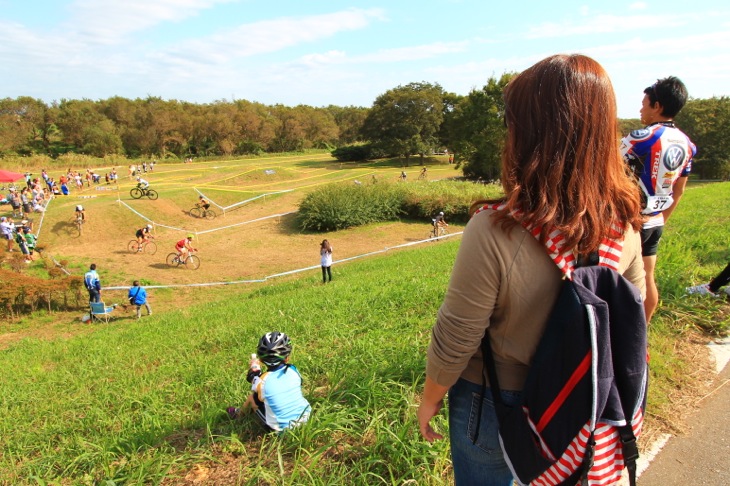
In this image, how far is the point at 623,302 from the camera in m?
1.23

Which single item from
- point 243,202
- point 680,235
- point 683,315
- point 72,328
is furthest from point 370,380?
point 243,202

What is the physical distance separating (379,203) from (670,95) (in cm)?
2365

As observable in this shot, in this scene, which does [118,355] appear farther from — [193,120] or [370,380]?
[193,120]

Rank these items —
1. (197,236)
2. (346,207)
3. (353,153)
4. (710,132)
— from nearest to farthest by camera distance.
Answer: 1. (197,236)
2. (346,207)
3. (710,132)
4. (353,153)

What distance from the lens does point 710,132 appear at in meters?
46.5

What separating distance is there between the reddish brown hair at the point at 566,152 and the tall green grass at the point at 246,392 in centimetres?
161

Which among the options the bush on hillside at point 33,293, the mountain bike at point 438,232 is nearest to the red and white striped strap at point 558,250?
the bush on hillside at point 33,293

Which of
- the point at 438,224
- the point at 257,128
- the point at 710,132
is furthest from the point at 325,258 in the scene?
the point at 257,128

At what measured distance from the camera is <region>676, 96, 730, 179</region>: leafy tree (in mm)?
45562

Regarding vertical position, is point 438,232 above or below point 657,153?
below

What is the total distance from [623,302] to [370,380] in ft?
6.82

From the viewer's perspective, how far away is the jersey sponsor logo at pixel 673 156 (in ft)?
9.02

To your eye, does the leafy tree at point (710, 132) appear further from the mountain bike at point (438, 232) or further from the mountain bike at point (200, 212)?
the mountain bike at point (200, 212)

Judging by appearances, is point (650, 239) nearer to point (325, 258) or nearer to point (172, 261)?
point (325, 258)
